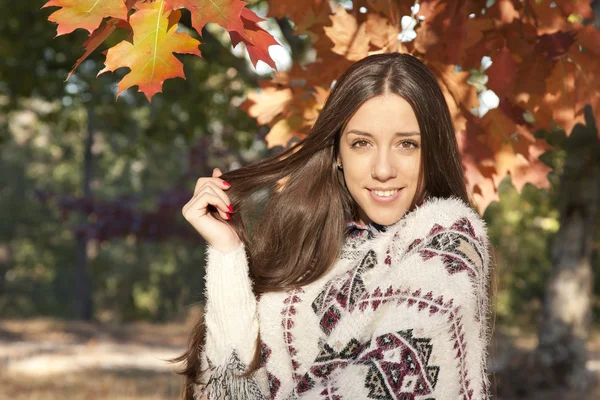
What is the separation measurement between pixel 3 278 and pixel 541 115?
2427cm

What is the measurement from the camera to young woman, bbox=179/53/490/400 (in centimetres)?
178

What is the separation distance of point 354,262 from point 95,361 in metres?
8.13

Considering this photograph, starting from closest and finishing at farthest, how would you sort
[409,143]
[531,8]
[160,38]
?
[160,38]
[409,143]
[531,8]

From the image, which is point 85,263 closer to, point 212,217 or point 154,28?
point 212,217

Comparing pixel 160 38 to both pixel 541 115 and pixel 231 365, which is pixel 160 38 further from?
pixel 541 115

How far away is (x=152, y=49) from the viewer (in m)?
1.99

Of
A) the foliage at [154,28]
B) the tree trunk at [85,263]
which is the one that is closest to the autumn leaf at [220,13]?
the foliage at [154,28]

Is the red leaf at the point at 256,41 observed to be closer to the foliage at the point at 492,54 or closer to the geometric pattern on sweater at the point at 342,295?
the geometric pattern on sweater at the point at 342,295

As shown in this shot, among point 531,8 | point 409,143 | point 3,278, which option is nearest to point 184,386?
point 409,143

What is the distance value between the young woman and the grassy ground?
3.01 metres

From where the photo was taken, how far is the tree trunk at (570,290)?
773cm

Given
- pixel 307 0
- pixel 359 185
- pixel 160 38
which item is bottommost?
pixel 359 185

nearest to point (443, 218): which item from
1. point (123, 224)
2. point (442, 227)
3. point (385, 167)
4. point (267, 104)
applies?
point (442, 227)

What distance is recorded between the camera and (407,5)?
283 cm
